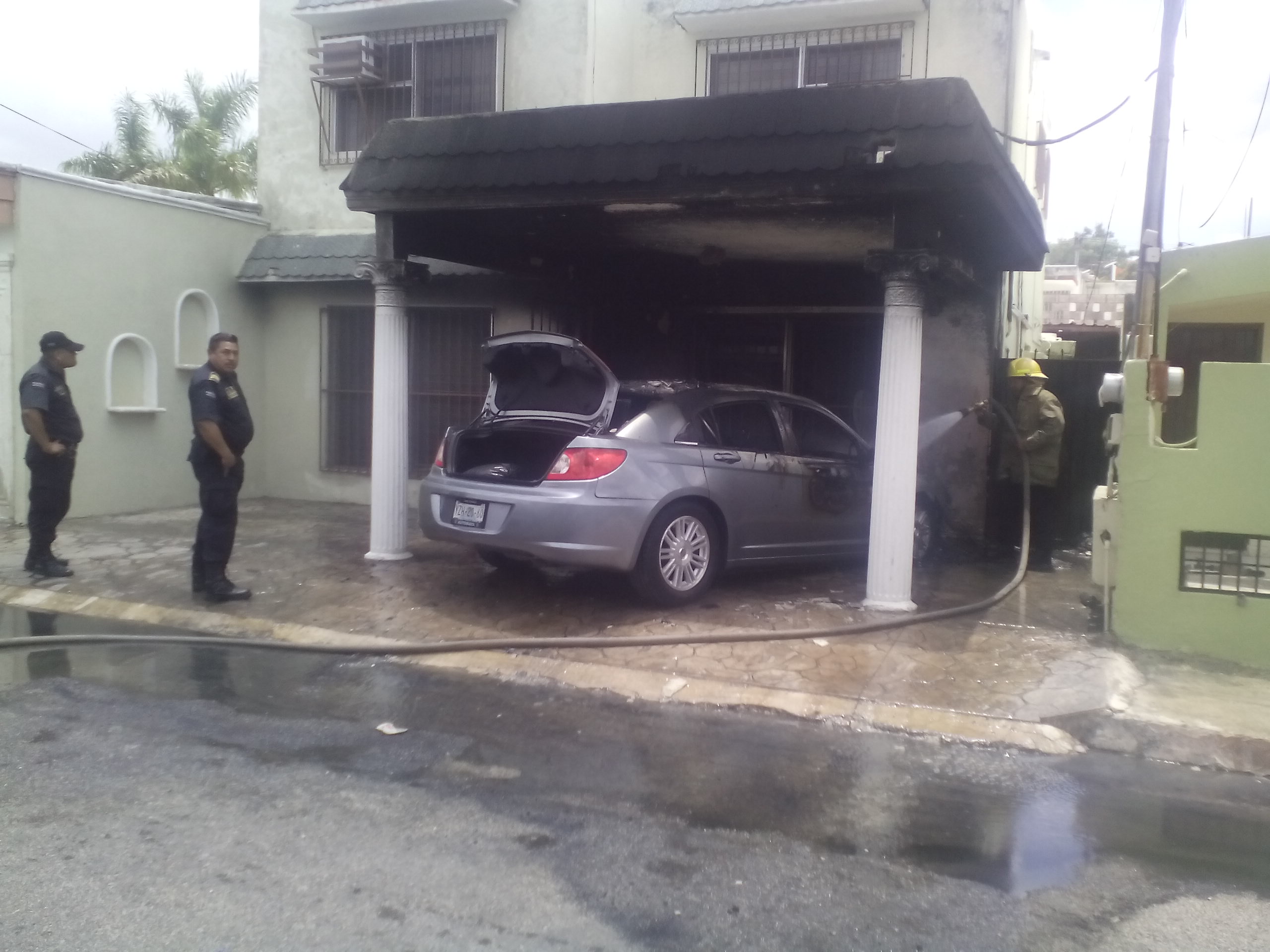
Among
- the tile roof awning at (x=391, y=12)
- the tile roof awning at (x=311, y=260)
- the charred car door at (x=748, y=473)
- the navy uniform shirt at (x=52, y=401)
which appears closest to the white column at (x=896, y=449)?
the charred car door at (x=748, y=473)

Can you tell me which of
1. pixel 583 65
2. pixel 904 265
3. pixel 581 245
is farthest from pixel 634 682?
pixel 583 65

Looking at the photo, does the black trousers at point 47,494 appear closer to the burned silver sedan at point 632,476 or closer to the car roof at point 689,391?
the burned silver sedan at point 632,476

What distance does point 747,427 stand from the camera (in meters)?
8.14

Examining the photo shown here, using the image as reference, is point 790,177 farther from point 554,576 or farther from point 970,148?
point 554,576

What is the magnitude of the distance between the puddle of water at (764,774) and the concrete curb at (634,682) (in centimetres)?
14

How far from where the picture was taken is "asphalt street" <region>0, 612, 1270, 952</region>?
3.49 m

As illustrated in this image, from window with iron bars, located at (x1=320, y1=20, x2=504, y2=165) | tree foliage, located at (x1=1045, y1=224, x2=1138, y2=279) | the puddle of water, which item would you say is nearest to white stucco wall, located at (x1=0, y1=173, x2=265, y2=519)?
window with iron bars, located at (x1=320, y1=20, x2=504, y2=165)

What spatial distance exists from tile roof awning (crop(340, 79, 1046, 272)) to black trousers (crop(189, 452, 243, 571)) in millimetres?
2283

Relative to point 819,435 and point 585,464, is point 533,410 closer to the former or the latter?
point 585,464

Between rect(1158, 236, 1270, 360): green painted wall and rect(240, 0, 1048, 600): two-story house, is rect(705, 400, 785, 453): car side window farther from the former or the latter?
rect(1158, 236, 1270, 360): green painted wall

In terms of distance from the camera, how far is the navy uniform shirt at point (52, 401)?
797 centimetres

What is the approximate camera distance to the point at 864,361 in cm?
1119

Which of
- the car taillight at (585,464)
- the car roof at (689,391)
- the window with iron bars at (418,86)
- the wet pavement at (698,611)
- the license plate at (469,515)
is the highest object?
the window with iron bars at (418,86)

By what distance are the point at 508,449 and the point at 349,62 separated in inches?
256
